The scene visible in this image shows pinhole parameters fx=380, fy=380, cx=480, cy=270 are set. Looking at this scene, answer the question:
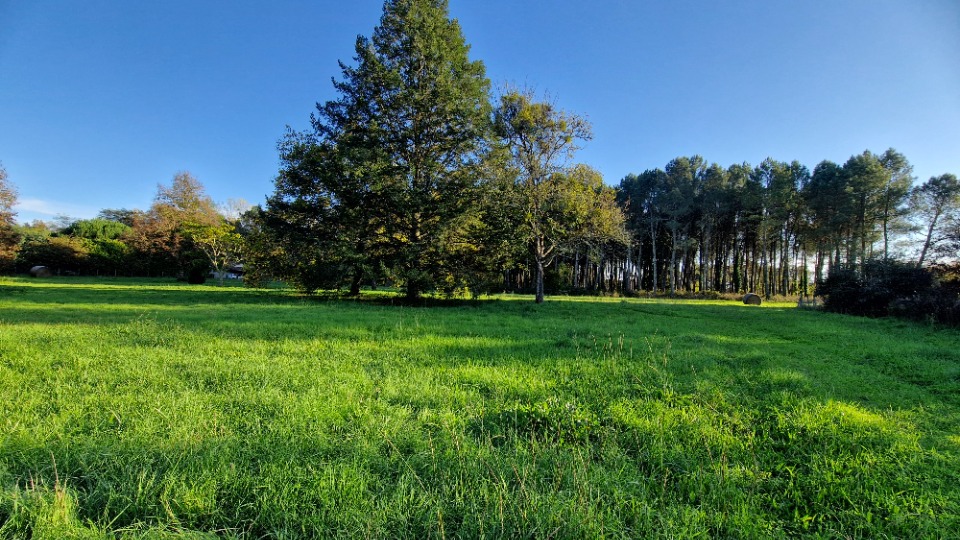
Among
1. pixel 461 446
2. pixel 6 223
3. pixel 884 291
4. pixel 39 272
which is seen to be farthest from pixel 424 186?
pixel 39 272

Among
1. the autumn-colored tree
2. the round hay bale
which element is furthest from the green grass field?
the round hay bale

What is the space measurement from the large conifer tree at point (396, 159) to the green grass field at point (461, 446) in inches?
443

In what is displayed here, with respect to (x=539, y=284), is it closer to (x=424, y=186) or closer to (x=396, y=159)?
(x=424, y=186)

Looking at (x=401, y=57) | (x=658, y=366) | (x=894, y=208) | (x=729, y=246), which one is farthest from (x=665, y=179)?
(x=658, y=366)

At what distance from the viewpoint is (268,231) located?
1864 cm

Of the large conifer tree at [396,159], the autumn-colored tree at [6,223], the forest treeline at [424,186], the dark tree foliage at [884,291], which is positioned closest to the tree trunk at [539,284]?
the forest treeline at [424,186]

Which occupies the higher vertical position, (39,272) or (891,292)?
(891,292)

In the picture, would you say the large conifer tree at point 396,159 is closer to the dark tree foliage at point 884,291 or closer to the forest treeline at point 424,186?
the forest treeline at point 424,186

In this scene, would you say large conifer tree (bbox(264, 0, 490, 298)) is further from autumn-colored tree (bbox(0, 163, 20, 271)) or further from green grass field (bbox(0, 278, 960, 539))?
autumn-colored tree (bbox(0, 163, 20, 271))

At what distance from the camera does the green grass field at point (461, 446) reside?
2098 mm

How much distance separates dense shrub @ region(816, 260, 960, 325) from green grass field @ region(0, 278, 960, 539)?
11942 mm

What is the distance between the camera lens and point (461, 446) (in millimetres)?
2904

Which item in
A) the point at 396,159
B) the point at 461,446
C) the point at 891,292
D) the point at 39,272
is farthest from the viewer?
the point at 39,272

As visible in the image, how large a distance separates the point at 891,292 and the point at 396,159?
22.3 meters
